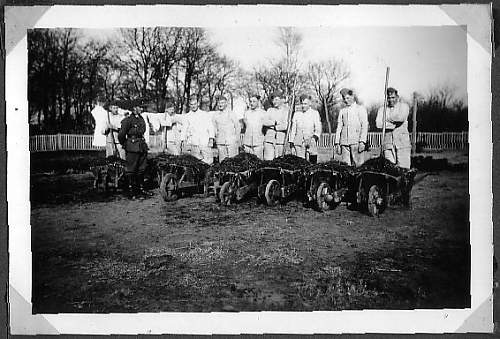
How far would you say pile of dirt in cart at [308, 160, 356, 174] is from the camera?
3178 mm

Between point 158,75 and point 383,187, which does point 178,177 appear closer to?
point 158,75

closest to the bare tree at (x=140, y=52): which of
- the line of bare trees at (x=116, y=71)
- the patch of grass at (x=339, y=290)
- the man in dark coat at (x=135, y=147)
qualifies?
the line of bare trees at (x=116, y=71)

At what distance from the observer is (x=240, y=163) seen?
3.18 m

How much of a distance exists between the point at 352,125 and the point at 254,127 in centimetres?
54

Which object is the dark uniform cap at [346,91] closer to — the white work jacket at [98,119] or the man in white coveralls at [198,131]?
the man in white coveralls at [198,131]

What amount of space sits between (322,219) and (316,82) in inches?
29.3

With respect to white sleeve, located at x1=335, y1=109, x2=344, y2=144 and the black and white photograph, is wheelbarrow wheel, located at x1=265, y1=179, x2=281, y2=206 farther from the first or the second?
white sleeve, located at x1=335, y1=109, x2=344, y2=144

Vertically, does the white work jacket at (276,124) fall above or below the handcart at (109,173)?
above

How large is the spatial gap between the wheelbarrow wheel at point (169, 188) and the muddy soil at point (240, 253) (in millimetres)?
32

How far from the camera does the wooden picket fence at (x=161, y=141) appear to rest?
3.11 meters

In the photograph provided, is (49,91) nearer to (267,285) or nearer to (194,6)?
(194,6)

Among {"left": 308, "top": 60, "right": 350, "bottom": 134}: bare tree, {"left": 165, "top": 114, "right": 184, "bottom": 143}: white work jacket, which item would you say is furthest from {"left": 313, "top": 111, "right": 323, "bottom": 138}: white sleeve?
{"left": 165, "top": 114, "right": 184, "bottom": 143}: white work jacket

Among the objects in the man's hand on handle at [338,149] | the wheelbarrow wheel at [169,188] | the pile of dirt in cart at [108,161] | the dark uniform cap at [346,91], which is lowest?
the wheelbarrow wheel at [169,188]

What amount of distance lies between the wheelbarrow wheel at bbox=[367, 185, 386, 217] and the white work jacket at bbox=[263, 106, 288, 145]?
562mm
